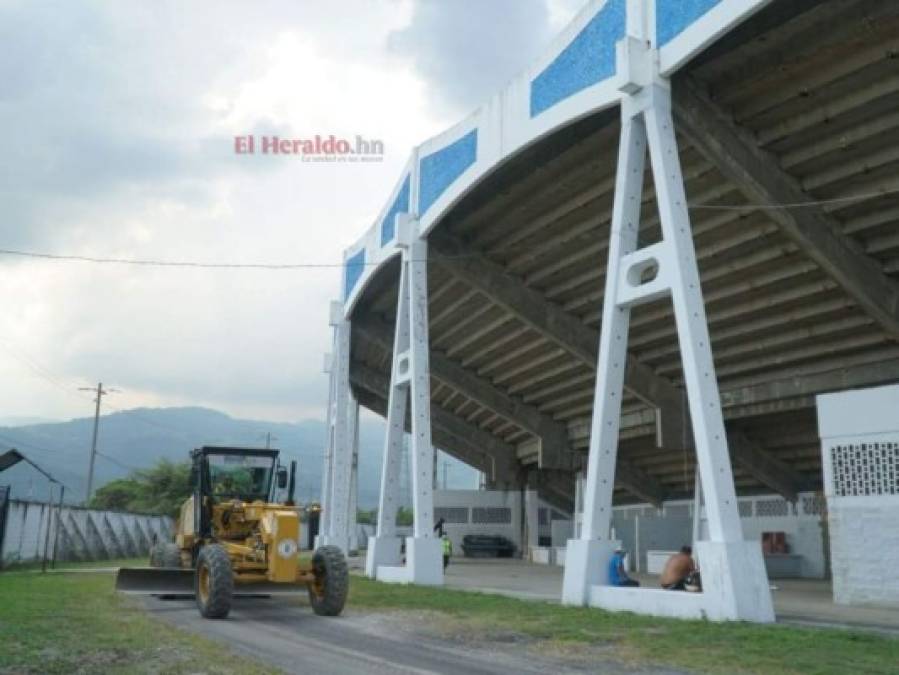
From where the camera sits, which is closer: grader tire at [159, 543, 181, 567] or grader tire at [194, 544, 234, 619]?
grader tire at [194, 544, 234, 619]

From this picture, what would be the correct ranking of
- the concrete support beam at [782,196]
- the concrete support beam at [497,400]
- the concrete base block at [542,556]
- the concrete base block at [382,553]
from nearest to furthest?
the concrete support beam at [782,196]
the concrete base block at [382,553]
the concrete support beam at [497,400]
the concrete base block at [542,556]

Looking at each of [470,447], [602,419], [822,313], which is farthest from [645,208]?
[470,447]

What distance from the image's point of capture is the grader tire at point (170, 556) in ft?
58.0

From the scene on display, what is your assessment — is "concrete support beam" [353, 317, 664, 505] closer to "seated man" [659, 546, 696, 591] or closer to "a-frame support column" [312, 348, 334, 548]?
"a-frame support column" [312, 348, 334, 548]

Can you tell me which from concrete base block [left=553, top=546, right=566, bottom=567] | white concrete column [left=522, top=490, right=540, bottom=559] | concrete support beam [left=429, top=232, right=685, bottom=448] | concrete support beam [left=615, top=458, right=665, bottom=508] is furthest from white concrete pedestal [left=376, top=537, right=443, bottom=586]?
white concrete column [left=522, top=490, right=540, bottom=559]

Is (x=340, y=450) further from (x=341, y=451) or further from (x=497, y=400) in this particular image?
(x=497, y=400)

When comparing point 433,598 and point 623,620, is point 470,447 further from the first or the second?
point 623,620

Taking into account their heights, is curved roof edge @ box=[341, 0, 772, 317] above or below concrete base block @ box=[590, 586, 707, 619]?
above

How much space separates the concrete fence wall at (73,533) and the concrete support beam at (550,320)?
14487 millimetres

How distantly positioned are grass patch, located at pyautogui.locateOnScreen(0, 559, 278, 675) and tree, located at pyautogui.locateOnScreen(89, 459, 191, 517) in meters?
56.4

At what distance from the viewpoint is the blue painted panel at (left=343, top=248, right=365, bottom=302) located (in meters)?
32.2

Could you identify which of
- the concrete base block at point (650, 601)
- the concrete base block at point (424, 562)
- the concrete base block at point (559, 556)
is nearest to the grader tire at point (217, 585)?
the concrete base block at point (650, 601)

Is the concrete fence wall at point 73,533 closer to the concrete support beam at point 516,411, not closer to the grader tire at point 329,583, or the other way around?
the concrete support beam at point 516,411

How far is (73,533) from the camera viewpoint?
33.2 meters
